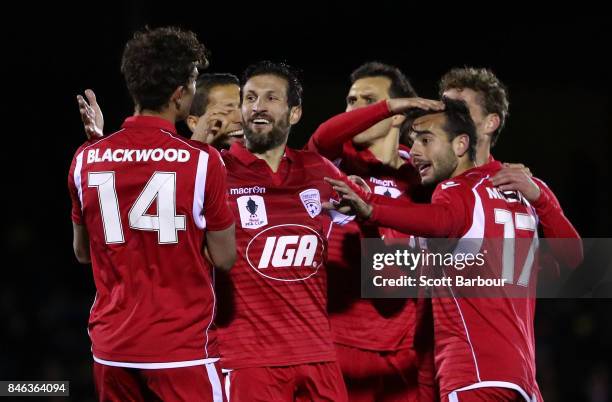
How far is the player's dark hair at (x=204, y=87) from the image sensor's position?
5.44m

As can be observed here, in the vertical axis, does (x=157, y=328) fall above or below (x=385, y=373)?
above

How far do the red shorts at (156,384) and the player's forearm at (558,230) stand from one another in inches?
75.0

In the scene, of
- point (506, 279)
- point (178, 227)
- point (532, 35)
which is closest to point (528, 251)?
point (506, 279)

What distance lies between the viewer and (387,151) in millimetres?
5688

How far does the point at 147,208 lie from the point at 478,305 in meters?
1.68

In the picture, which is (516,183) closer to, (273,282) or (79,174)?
(273,282)

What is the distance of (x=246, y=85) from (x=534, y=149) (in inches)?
287

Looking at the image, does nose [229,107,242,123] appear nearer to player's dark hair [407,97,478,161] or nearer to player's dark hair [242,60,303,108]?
player's dark hair [242,60,303,108]

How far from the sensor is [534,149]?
37.7 ft

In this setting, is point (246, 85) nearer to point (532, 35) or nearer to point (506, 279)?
point (506, 279)

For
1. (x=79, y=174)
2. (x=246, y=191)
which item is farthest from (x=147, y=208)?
(x=246, y=191)

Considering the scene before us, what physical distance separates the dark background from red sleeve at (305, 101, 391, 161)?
5611 mm

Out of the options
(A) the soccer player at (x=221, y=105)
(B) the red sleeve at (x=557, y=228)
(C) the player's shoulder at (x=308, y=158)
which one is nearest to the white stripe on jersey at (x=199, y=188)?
(C) the player's shoulder at (x=308, y=158)

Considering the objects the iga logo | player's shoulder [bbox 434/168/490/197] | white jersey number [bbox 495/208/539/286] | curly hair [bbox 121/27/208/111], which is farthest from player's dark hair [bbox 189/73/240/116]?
white jersey number [bbox 495/208/539/286]
